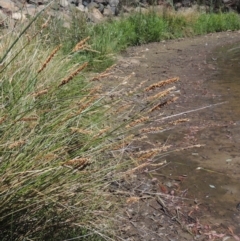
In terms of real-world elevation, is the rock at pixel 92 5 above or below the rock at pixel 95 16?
above

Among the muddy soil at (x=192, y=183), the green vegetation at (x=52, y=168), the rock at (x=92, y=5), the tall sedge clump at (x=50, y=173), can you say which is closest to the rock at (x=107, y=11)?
the rock at (x=92, y=5)

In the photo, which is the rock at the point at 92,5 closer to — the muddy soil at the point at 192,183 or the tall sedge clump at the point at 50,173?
the muddy soil at the point at 192,183

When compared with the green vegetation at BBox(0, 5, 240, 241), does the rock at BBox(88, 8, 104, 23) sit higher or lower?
lower

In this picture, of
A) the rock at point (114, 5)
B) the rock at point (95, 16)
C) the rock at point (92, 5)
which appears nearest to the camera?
the rock at point (95, 16)

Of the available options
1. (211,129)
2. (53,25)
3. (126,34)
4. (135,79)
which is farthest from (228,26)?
(211,129)

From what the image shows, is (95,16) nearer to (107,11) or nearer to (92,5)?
(92,5)

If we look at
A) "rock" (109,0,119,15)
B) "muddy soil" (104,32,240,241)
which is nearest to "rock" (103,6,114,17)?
"rock" (109,0,119,15)

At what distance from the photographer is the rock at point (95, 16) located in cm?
947

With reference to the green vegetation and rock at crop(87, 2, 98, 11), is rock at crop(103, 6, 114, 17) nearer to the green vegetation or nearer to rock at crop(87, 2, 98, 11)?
rock at crop(87, 2, 98, 11)

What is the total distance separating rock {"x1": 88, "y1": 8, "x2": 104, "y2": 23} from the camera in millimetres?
9468

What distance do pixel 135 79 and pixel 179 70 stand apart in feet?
3.11

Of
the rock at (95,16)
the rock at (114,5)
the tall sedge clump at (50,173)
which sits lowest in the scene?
the rock at (114,5)

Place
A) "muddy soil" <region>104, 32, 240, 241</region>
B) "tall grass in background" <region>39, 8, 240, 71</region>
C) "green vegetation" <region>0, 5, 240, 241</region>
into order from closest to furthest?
"green vegetation" <region>0, 5, 240, 241</region> → "muddy soil" <region>104, 32, 240, 241</region> → "tall grass in background" <region>39, 8, 240, 71</region>

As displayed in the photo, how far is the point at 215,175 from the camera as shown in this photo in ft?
11.3
